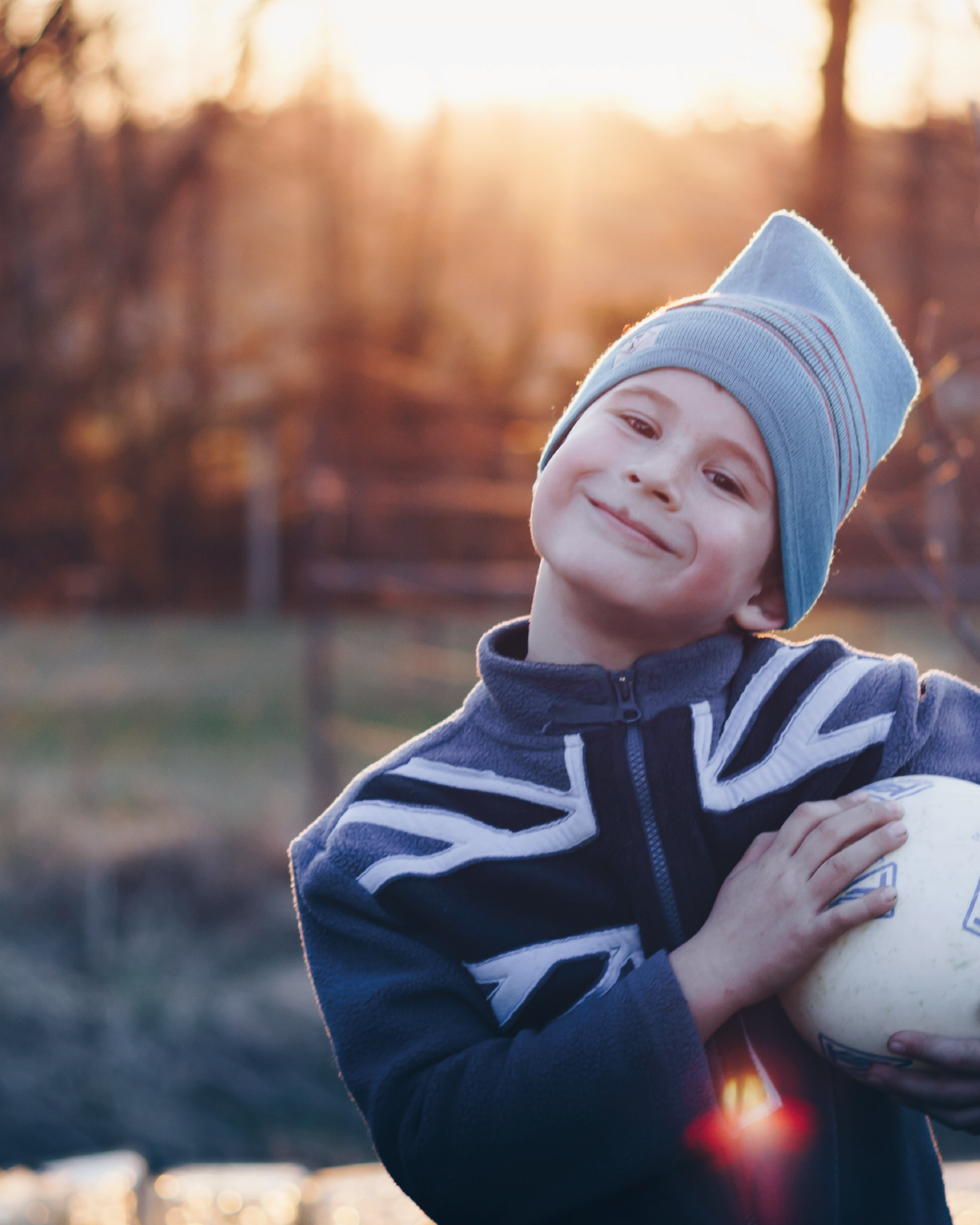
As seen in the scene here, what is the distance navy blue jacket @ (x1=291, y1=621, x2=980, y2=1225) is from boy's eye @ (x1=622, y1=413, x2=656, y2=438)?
257mm

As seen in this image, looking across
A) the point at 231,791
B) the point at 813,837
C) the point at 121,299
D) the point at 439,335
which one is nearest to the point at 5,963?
the point at 231,791

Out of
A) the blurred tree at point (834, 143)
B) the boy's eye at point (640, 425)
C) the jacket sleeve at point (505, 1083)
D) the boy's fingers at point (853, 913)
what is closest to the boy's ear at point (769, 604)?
the boy's eye at point (640, 425)

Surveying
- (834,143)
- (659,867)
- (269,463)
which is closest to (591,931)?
(659,867)

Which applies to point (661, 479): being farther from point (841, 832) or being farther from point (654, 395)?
point (841, 832)

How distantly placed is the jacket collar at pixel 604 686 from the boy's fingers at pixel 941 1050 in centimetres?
42

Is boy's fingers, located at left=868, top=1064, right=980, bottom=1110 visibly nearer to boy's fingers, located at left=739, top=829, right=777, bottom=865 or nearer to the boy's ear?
boy's fingers, located at left=739, top=829, right=777, bottom=865

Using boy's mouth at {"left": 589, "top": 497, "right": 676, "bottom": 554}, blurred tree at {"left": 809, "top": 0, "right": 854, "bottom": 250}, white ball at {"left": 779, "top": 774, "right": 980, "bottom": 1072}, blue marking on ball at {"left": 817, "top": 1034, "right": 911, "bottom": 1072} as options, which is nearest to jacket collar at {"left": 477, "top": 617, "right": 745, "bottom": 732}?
boy's mouth at {"left": 589, "top": 497, "right": 676, "bottom": 554}

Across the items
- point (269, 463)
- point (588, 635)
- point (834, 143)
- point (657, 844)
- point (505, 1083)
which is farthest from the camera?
point (269, 463)

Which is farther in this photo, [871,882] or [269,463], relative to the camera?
[269,463]

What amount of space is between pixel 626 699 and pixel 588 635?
0.30 ft

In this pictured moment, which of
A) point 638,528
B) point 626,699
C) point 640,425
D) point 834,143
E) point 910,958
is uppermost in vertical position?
point 834,143

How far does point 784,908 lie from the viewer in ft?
4.14

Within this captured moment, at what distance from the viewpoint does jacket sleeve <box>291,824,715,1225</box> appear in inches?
47.6

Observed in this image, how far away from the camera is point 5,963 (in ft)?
16.2
